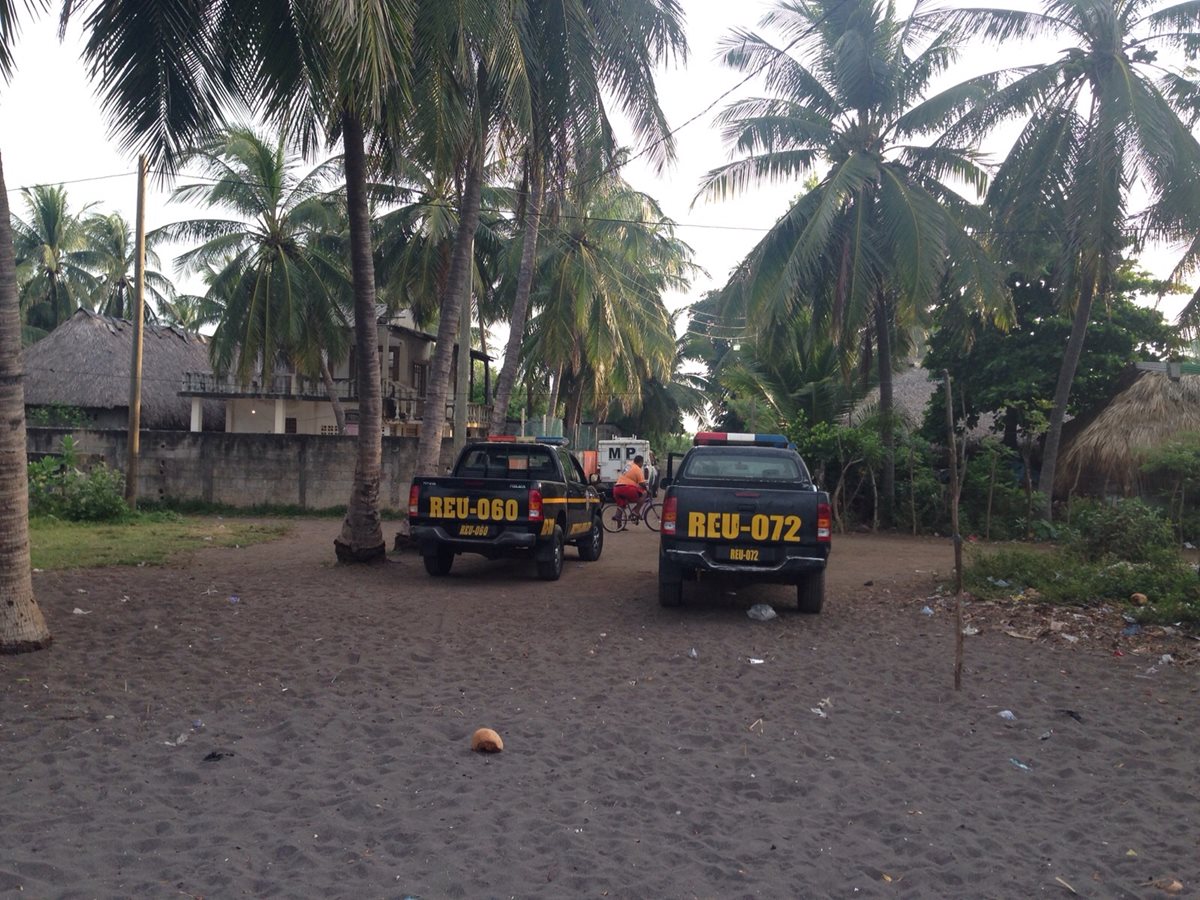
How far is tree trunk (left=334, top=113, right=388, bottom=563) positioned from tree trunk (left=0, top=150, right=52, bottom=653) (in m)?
4.67

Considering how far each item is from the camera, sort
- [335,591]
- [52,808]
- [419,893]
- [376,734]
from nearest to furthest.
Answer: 1. [419,893]
2. [52,808]
3. [376,734]
4. [335,591]

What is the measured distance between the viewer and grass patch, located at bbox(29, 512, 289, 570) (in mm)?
12359

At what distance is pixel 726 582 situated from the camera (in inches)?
445

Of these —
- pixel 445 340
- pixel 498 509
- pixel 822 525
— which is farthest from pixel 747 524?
pixel 445 340

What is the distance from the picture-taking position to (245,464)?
21062 millimetres

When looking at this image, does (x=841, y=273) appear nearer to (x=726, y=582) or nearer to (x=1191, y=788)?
(x=726, y=582)

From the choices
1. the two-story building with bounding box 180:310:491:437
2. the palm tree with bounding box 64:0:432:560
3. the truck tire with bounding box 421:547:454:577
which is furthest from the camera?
the two-story building with bounding box 180:310:491:437

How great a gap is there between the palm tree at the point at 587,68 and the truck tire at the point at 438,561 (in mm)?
5508

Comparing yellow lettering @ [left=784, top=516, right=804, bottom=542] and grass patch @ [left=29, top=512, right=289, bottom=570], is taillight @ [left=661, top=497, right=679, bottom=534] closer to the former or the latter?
yellow lettering @ [left=784, top=516, right=804, bottom=542]

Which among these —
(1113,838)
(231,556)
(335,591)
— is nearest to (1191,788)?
(1113,838)

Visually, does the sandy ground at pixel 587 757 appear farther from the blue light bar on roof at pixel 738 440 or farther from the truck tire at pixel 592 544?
the truck tire at pixel 592 544

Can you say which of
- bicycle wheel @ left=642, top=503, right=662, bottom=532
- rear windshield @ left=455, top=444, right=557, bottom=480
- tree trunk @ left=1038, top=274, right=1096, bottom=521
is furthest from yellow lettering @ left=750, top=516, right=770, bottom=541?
tree trunk @ left=1038, top=274, right=1096, bottom=521

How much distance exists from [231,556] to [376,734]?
910 cm

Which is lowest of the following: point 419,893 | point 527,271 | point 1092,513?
A: point 419,893
